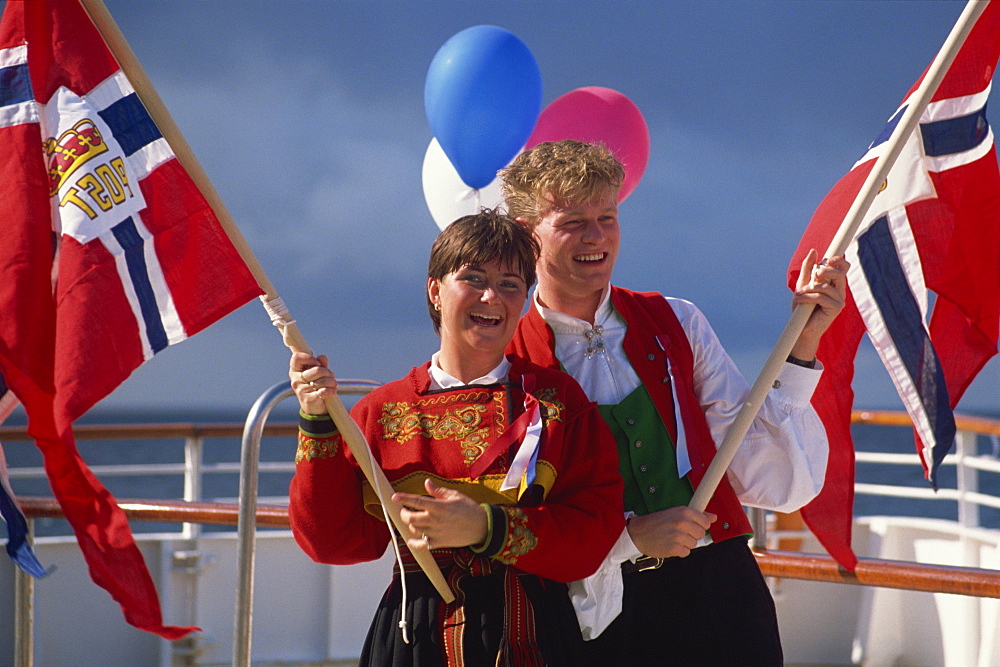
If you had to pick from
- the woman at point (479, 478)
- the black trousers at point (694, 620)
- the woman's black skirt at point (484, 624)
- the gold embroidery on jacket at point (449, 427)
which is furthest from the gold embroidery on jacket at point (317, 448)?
the black trousers at point (694, 620)

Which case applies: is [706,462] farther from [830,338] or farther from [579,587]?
[830,338]

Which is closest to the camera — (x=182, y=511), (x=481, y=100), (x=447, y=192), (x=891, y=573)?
(x=891, y=573)

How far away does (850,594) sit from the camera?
494 centimetres

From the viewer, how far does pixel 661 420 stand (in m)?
1.82

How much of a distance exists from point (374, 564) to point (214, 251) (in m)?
3.62

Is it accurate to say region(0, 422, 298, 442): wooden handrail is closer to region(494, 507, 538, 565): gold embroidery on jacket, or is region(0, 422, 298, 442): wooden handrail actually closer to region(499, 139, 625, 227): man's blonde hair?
region(499, 139, 625, 227): man's blonde hair

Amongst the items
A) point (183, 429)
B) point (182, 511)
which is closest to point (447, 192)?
point (183, 429)

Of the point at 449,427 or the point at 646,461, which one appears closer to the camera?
the point at 449,427

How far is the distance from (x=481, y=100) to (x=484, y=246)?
286 centimetres

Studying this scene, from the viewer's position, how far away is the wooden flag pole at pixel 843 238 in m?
1.72

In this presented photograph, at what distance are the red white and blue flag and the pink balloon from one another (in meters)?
2.26

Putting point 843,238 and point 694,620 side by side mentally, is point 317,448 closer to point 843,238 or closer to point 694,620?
point 694,620

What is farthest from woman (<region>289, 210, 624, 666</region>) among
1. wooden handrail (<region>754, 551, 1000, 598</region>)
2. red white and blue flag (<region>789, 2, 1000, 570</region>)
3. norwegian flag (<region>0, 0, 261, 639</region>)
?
wooden handrail (<region>754, 551, 1000, 598</region>)

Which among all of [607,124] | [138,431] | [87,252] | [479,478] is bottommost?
[479,478]
